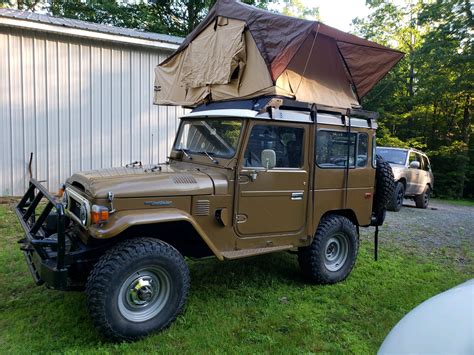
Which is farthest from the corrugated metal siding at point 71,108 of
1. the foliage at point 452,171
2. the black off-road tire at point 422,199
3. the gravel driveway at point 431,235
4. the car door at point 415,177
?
the foliage at point 452,171

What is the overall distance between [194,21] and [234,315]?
20.0m

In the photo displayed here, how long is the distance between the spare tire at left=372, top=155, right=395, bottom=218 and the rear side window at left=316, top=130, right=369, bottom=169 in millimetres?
413

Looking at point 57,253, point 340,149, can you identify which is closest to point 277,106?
point 340,149

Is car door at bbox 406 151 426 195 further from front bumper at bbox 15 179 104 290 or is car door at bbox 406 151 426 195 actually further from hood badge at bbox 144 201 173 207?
front bumper at bbox 15 179 104 290

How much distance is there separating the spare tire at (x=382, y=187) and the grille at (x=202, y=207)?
271cm

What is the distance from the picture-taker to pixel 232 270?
16.9ft

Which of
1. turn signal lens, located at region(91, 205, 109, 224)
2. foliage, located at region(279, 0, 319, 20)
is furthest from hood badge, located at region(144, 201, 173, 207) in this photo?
Answer: foliage, located at region(279, 0, 319, 20)

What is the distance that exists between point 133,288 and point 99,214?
717 mm

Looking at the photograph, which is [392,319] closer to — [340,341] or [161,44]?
[340,341]

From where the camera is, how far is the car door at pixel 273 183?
4.09 meters

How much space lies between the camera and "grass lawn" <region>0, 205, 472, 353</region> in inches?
133

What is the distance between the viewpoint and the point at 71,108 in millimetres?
9250

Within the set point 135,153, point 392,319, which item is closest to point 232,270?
point 392,319

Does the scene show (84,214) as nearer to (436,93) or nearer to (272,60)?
(272,60)
